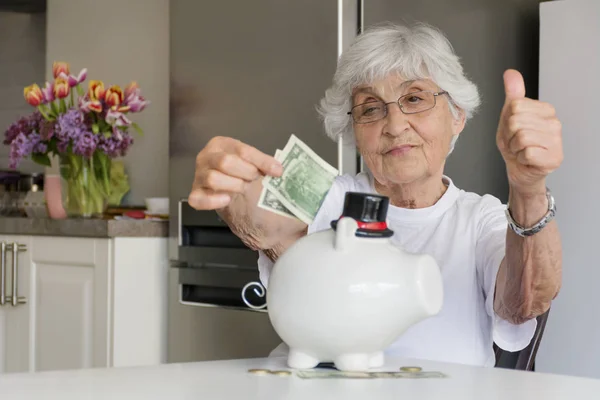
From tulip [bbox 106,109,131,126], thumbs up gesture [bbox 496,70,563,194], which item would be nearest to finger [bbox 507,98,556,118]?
thumbs up gesture [bbox 496,70,563,194]

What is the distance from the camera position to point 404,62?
68.9 inches

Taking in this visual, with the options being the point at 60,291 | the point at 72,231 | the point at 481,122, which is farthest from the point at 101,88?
the point at 481,122

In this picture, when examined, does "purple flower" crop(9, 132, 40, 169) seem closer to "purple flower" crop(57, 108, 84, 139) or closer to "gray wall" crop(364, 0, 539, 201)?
"purple flower" crop(57, 108, 84, 139)

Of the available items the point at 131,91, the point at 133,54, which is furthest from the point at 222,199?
the point at 133,54

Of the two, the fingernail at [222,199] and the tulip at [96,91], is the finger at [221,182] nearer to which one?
the fingernail at [222,199]

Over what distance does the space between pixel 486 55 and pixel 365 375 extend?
1786mm

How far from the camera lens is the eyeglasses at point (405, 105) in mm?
1781

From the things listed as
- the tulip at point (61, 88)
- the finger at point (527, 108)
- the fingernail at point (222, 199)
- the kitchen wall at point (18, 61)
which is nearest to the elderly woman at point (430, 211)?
the fingernail at point (222, 199)

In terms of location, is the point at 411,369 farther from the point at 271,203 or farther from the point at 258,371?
the point at 271,203

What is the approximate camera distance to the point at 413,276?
106 cm

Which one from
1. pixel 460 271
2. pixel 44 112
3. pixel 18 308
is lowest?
pixel 18 308

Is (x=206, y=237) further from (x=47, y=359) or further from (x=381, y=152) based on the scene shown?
(x=381, y=152)

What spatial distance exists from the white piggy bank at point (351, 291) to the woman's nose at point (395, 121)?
2.14ft

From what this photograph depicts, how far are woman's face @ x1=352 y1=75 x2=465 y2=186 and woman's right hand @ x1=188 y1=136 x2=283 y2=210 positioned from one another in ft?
1.63
